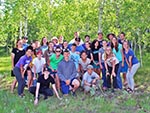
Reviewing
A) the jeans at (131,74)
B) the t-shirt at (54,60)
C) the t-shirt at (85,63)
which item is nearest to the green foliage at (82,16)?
the jeans at (131,74)

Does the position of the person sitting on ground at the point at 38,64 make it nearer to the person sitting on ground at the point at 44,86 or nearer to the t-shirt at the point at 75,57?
the person sitting on ground at the point at 44,86

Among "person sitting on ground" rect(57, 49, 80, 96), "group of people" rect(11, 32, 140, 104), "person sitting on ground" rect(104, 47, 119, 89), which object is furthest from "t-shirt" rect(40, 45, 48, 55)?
"person sitting on ground" rect(104, 47, 119, 89)

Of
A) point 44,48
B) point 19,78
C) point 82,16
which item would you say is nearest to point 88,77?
point 44,48

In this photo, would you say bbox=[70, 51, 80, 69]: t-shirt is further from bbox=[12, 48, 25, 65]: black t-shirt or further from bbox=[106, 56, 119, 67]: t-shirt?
bbox=[12, 48, 25, 65]: black t-shirt

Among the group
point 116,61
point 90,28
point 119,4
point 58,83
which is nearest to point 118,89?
point 116,61

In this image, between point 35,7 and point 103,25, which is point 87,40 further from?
point 35,7

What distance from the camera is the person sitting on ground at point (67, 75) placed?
10.3 metres

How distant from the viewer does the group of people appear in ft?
34.0

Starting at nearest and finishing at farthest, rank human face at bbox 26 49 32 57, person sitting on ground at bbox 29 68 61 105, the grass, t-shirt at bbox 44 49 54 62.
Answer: the grass < person sitting on ground at bbox 29 68 61 105 < human face at bbox 26 49 32 57 < t-shirt at bbox 44 49 54 62

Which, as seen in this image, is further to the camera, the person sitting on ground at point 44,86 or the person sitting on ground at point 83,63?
the person sitting on ground at point 83,63

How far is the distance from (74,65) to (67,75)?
1.26 ft

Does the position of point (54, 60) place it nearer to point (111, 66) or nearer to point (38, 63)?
point (38, 63)

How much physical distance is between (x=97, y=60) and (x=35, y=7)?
18914 mm

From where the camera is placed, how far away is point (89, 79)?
34.9ft
